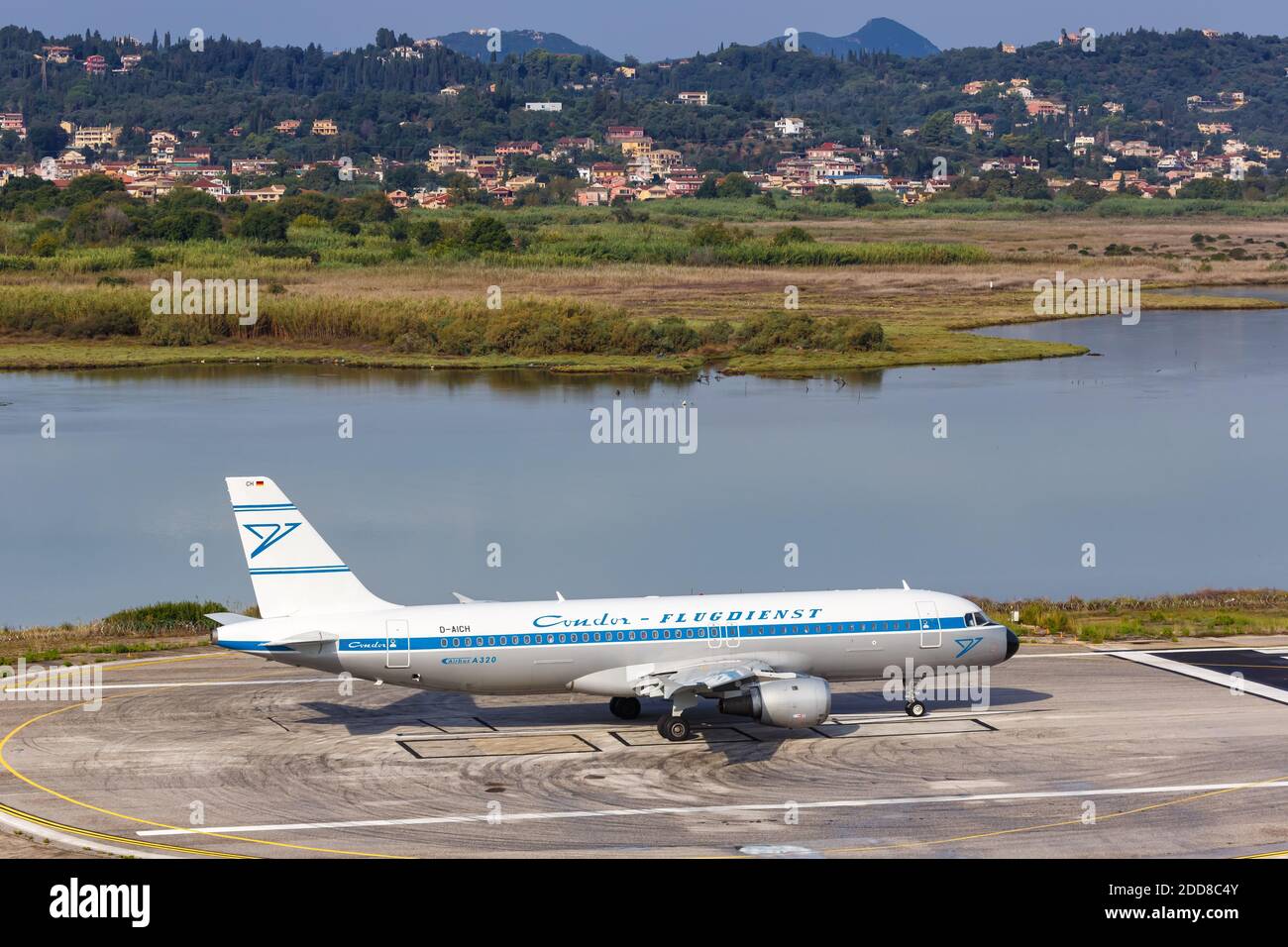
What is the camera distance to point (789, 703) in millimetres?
45406

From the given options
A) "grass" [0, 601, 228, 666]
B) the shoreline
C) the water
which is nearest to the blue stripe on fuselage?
"grass" [0, 601, 228, 666]

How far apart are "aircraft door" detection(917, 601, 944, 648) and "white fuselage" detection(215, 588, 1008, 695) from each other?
0.04 m

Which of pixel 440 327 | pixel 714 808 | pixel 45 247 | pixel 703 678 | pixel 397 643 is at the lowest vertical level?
pixel 714 808

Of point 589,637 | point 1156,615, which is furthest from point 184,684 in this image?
point 1156,615

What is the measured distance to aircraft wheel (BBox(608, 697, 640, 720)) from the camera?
163 feet

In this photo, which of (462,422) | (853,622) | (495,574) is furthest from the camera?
(462,422)

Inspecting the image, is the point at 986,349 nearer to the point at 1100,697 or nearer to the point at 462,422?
the point at 462,422

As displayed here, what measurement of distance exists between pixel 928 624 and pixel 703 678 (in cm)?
750

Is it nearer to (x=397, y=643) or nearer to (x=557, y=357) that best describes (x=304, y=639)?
(x=397, y=643)

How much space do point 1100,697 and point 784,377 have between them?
3423 inches

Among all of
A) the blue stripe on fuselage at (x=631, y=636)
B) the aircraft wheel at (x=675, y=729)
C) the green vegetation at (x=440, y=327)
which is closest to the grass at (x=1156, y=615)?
the blue stripe on fuselage at (x=631, y=636)

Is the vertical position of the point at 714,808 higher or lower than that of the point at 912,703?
lower
